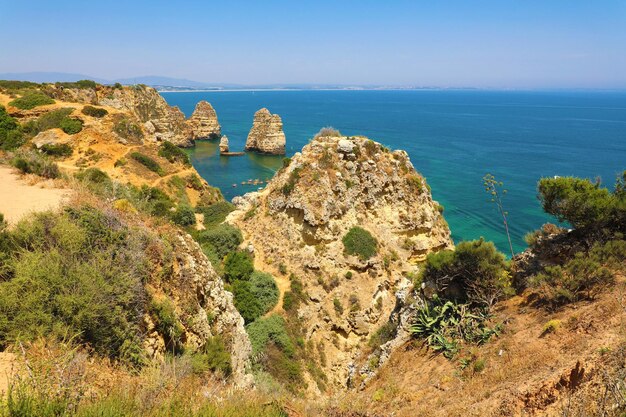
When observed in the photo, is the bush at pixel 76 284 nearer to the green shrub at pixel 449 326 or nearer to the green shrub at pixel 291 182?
the green shrub at pixel 449 326

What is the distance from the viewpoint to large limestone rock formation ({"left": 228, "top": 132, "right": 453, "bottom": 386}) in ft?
65.9

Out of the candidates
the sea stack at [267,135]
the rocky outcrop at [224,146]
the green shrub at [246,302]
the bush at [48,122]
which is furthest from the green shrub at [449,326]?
the rocky outcrop at [224,146]

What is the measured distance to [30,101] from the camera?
34469mm

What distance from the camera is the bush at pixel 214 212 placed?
98.1 ft

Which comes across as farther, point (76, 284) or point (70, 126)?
point (70, 126)

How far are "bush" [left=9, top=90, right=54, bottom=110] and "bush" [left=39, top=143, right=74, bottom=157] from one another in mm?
7889

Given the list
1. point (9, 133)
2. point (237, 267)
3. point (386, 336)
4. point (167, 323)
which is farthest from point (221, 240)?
point (9, 133)

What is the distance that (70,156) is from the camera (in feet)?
99.8

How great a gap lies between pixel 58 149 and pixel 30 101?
30.4ft

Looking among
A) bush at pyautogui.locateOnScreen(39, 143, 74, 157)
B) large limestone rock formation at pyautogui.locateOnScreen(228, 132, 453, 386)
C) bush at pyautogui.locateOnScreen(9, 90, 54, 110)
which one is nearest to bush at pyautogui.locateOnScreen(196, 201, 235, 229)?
large limestone rock formation at pyautogui.locateOnScreen(228, 132, 453, 386)

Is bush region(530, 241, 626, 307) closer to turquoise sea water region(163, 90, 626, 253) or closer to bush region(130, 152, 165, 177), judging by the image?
turquoise sea water region(163, 90, 626, 253)

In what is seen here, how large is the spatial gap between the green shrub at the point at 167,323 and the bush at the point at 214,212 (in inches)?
791

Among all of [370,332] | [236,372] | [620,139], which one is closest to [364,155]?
[370,332]

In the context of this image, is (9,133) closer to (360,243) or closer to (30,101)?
(30,101)
